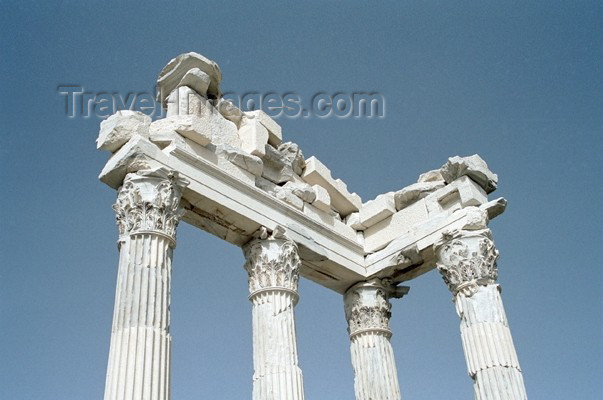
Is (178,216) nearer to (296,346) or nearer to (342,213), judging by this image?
(296,346)

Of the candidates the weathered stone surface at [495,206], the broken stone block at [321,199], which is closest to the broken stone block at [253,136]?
the broken stone block at [321,199]

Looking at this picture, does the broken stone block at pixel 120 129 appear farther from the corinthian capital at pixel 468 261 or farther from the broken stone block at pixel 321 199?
the corinthian capital at pixel 468 261

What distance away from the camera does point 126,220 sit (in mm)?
12719

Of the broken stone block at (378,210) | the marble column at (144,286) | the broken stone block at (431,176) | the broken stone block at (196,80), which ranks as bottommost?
the marble column at (144,286)

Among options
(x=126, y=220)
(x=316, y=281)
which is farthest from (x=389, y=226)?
(x=126, y=220)

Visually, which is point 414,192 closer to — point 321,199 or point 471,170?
point 471,170

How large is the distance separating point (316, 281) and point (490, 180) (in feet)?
15.8

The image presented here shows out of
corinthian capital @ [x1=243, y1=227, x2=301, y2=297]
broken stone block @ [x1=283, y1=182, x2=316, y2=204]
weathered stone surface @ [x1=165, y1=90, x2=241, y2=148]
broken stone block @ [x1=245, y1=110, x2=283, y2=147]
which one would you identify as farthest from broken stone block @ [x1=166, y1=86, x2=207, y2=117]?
corinthian capital @ [x1=243, y1=227, x2=301, y2=297]

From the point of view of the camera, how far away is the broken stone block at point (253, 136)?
52.2ft

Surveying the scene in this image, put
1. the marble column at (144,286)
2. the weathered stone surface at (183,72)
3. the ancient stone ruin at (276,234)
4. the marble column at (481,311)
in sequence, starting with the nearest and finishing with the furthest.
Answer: the marble column at (144,286), the ancient stone ruin at (276,234), the marble column at (481,311), the weathered stone surface at (183,72)

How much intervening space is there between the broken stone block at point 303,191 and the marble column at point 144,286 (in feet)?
11.9

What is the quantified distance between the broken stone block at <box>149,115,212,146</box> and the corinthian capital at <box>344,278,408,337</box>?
18.5 ft

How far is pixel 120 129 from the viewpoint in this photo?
13422 millimetres

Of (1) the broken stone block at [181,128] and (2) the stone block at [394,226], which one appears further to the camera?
(2) the stone block at [394,226]
